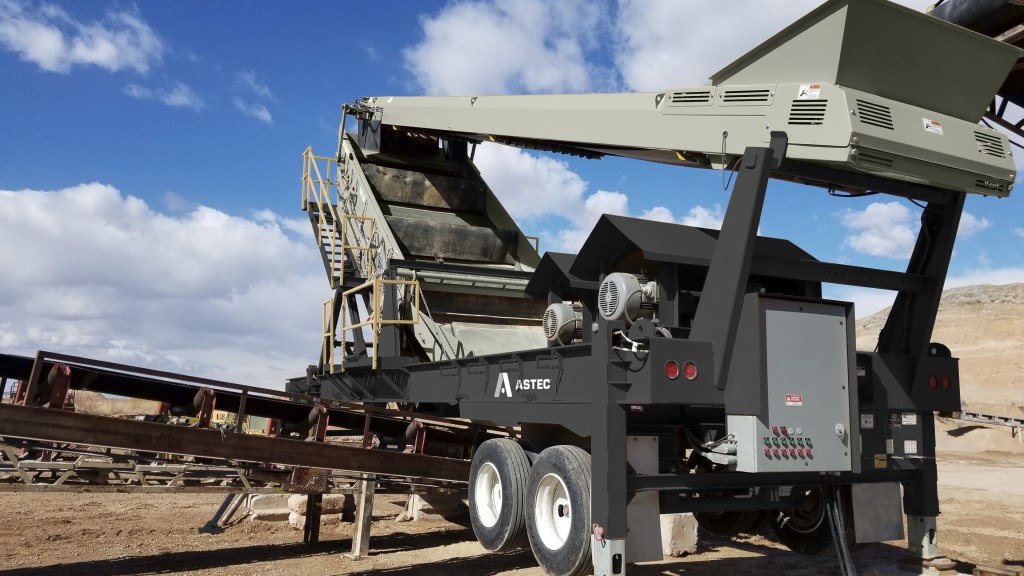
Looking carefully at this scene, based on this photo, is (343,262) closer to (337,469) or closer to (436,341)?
(436,341)

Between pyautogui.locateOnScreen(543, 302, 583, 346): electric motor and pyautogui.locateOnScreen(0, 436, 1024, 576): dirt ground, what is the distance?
2.10m

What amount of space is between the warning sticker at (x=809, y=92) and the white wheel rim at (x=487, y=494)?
12.0 feet

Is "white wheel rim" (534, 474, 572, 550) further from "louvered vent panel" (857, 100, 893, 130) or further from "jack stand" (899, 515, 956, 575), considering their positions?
"louvered vent panel" (857, 100, 893, 130)

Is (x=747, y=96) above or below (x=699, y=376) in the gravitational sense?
above

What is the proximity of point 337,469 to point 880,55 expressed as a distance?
5.67m

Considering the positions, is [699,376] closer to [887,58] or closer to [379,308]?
[887,58]

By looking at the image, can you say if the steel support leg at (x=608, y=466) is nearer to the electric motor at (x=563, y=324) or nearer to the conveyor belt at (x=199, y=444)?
the electric motor at (x=563, y=324)

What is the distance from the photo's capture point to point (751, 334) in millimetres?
5445

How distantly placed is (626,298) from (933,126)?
254cm

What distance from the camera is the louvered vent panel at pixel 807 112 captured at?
546cm

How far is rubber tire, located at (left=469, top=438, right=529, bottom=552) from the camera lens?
6.26 metres

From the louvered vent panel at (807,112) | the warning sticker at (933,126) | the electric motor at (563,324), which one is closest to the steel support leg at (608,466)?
the electric motor at (563,324)

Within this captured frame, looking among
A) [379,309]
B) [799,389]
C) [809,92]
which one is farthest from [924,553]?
[379,309]

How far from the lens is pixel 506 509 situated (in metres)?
6.33
